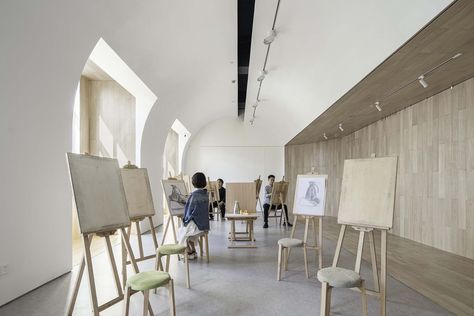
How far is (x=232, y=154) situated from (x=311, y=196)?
1114cm

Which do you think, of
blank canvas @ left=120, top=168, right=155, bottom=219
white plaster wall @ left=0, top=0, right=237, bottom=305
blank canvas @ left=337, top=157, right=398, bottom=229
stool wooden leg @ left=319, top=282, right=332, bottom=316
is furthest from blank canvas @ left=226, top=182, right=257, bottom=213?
stool wooden leg @ left=319, top=282, right=332, bottom=316

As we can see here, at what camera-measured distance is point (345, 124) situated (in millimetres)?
9992

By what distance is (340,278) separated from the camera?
2936 mm

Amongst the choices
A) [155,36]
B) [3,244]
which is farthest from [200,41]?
[3,244]

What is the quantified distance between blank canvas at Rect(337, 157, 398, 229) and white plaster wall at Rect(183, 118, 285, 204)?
12260 millimetres

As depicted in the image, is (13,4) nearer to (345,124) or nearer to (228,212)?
(228,212)

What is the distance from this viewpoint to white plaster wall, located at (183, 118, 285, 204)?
53.3 ft

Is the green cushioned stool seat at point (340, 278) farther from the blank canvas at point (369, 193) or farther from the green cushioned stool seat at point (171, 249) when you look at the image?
the green cushioned stool seat at point (171, 249)

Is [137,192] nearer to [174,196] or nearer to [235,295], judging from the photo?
[174,196]

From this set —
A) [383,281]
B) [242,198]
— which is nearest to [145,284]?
[383,281]

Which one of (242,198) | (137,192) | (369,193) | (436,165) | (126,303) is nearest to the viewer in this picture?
(126,303)

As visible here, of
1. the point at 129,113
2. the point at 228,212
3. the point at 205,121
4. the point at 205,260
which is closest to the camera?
the point at 205,260

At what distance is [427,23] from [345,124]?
6593mm

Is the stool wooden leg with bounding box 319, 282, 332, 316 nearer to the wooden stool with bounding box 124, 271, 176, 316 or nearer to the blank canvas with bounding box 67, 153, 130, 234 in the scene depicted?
the wooden stool with bounding box 124, 271, 176, 316
